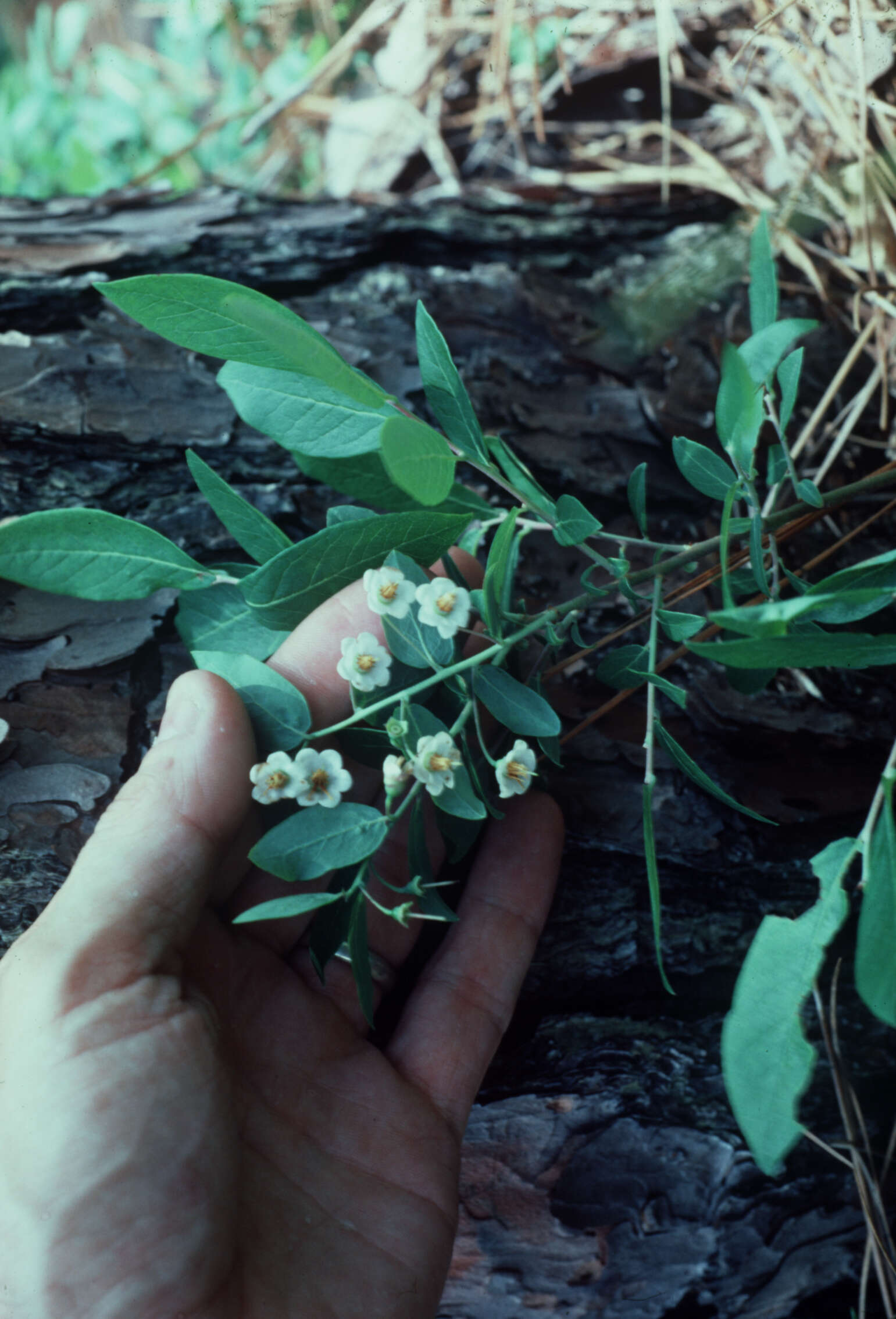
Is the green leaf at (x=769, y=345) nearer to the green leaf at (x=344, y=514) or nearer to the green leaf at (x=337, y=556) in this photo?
the green leaf at (x=337, y=556)

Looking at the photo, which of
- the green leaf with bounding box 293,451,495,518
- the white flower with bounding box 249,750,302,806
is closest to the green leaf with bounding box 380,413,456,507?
the green leaf with bounding box 293,451,495,518

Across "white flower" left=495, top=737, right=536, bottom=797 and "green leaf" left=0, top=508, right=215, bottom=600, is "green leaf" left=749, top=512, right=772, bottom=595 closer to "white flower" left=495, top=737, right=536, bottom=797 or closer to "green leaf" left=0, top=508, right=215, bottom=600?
"white flower" left=495, top=737, right=536, bottom=797

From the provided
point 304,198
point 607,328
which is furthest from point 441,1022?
point 304,198

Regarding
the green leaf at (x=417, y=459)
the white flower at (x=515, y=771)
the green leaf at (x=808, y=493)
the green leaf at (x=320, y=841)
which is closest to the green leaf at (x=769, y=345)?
the green leaf at (x=808, y=493)

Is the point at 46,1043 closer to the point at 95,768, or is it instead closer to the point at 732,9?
the point at 95,768

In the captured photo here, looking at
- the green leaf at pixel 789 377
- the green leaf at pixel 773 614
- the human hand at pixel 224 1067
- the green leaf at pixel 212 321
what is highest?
the green leaf at pixel 212 321

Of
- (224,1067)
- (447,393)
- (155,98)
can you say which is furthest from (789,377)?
(155,98)
